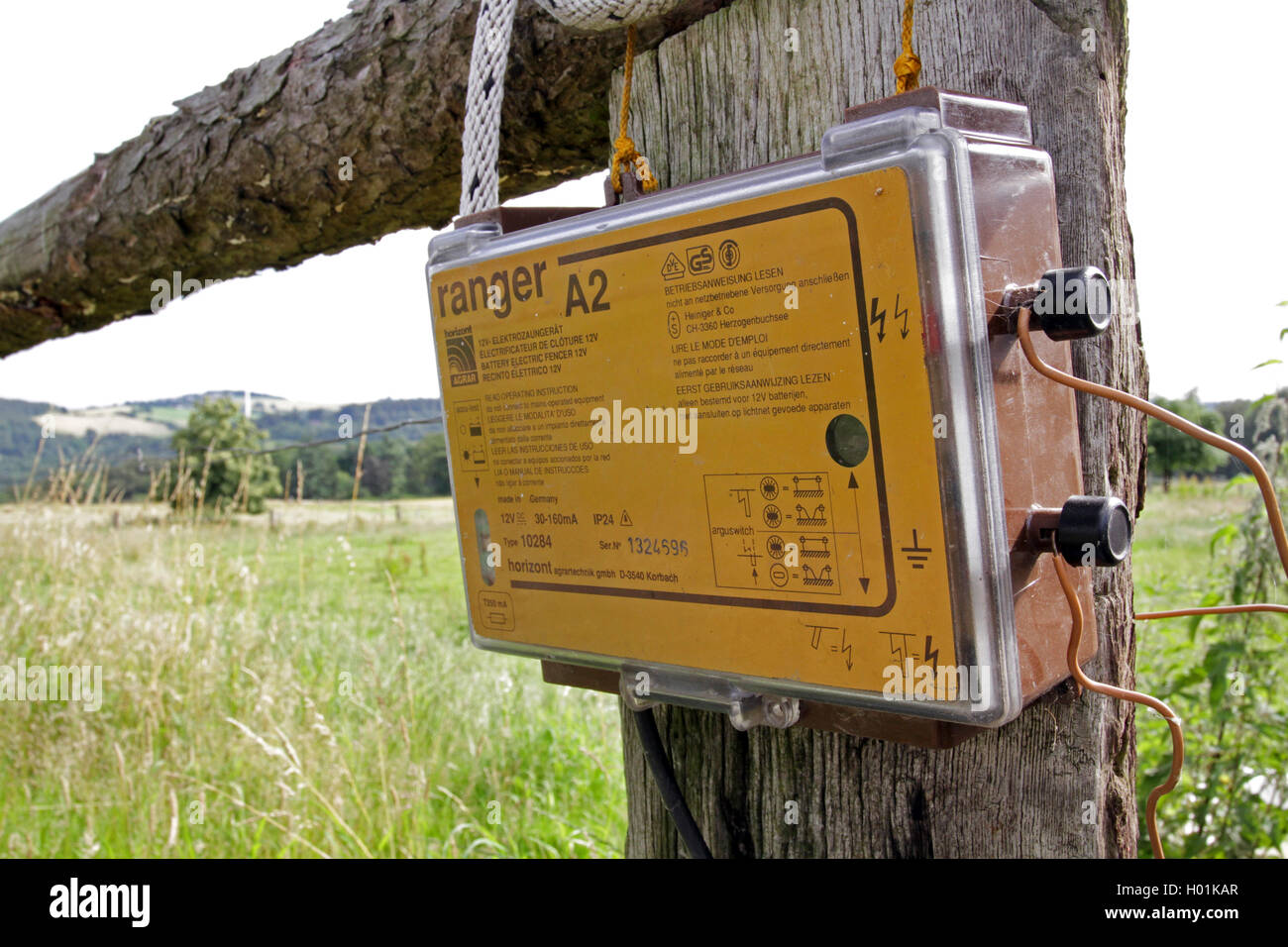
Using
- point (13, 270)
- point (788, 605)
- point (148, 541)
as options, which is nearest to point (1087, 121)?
point (788, 605)

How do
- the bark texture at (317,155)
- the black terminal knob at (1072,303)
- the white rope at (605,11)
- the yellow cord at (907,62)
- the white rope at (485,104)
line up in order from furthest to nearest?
1. the bark texture at (317,155)
2. the white rope at (485,104)
3. the white rope at (605,11)
4. the yellow cord at (907,62)
5. the black terminal knob at (1072,303)

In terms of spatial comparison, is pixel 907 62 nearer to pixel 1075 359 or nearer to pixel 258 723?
pixel 1075 359

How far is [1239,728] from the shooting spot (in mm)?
2281

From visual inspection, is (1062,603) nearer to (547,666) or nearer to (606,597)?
(606,597)

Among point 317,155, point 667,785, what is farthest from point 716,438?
point 317,155

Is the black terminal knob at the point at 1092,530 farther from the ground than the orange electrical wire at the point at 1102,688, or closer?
farther from the ground

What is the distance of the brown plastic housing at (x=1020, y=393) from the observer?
0.83 meters

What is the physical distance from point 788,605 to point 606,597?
256mm

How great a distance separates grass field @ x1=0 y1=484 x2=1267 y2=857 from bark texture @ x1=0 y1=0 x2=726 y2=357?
1.10 meters

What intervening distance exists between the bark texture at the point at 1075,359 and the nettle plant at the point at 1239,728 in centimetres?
141

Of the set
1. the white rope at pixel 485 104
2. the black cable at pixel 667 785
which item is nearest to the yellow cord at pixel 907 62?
the white rope at pixel 485 104

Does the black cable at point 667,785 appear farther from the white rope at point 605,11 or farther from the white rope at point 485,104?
the white rope at point 605,11

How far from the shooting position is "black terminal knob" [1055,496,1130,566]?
0.81 meters

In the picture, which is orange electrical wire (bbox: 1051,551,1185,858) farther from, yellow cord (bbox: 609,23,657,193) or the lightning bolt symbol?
yellow cord (bbox: 609,23,657,193)
